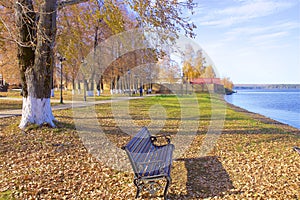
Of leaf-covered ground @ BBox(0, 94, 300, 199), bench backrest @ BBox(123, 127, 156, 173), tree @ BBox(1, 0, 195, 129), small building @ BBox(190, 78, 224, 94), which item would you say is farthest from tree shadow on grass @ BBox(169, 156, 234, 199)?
small building @ BBox(190, 78, 224, 94)

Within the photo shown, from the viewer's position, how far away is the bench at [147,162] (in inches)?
138

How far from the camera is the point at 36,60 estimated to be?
706 centimetres

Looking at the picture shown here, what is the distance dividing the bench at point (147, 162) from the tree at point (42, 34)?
11.7ft

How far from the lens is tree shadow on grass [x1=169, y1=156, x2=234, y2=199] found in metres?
3.71

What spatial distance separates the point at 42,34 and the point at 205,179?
18.5ft

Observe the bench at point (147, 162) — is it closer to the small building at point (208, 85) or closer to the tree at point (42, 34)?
the tree at point (42, 34)

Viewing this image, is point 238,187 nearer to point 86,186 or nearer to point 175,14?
point 86,186

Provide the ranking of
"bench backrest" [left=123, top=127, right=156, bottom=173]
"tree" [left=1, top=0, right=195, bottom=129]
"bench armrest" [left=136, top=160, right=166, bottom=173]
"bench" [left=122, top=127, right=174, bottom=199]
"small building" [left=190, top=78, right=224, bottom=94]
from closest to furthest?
"bench" [left=122, top=127, right=174, bottom=199] < "bench armrest" [left=136, top=160, right=166, bottom=173] < "bench backrest" [left=123, top=127, right=156, bottom=173] < "tree" [left=1, top=0, right=195, bottom=129] < "small building" [left=190, top=78, right=224, bottom=94]

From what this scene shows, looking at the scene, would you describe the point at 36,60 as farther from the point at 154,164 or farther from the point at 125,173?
the point at 154,164

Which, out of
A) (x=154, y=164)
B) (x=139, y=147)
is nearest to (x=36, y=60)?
(x=139, y=147)

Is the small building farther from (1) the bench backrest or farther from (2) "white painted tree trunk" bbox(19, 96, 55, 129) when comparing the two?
(1) the bench backrest

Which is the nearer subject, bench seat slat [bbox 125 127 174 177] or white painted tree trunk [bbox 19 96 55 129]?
bench seat slat [bbox 125 127 174 177]

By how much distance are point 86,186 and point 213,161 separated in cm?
268

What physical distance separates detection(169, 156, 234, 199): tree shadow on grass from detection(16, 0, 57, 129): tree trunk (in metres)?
4.37
